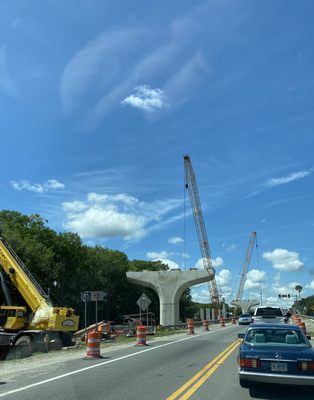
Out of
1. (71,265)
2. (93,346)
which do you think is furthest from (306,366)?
(71,265)

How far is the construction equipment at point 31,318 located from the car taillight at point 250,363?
16.3 metres

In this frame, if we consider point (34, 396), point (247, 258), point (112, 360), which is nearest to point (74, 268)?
point (112, 360)

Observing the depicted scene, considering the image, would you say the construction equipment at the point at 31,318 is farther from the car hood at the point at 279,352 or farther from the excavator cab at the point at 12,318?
the car hood at the point at 279,352

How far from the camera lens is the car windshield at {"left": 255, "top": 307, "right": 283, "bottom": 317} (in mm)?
26875

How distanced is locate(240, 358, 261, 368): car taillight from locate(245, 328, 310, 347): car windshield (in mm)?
720

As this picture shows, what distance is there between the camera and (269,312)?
27.4 meters

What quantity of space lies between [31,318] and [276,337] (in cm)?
1839

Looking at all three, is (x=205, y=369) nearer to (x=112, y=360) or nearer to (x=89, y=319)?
(x=112, y=360)

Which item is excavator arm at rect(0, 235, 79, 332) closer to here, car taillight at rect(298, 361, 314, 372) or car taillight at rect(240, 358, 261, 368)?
car taillight at rect(240, 358, 261, 368)

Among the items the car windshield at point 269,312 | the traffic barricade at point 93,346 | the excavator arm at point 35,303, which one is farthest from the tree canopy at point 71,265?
the car windshield at point 269,312

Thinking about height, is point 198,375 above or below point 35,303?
below

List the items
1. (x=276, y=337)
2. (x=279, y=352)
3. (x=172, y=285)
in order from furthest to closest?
(x=172, y=285)
(x=276, y=337)
(x=279, y=352)

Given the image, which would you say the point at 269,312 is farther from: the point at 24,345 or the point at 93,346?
the point at 24,345

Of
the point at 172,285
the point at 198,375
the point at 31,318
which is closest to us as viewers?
the point at 198,375
